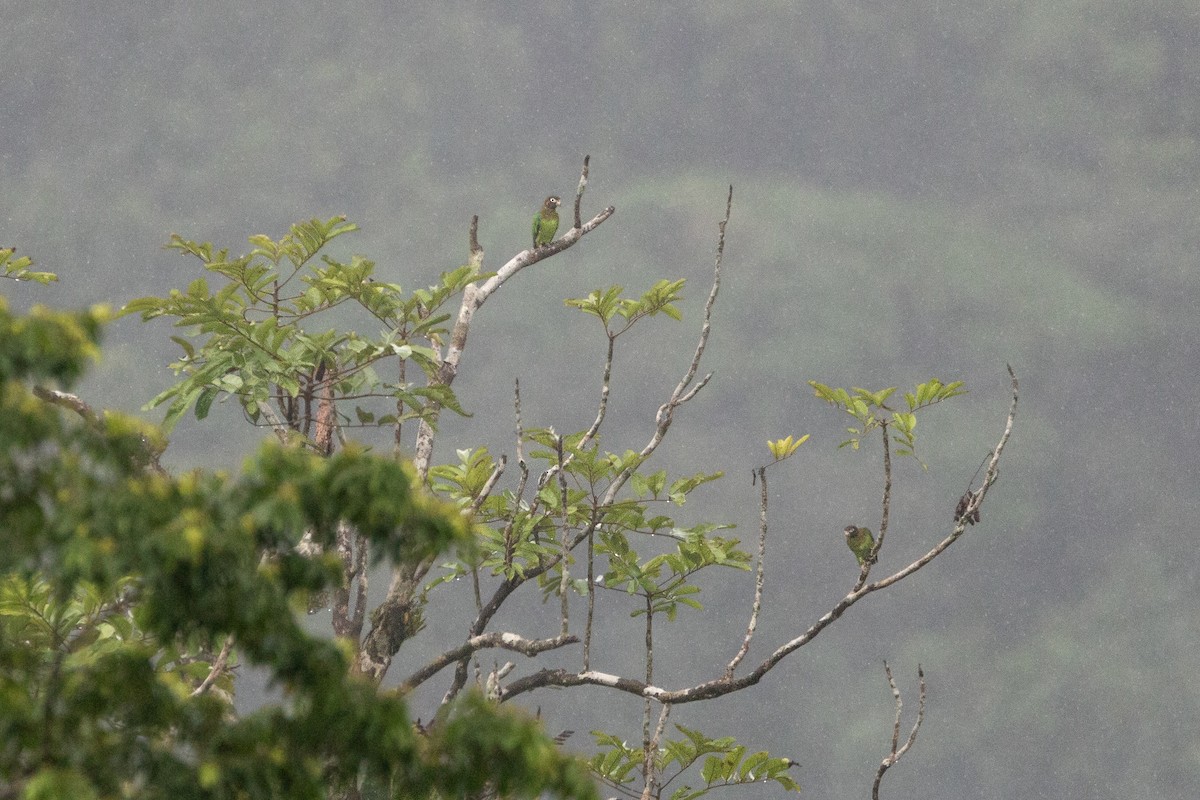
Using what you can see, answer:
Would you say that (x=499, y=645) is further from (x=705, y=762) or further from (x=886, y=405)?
(x=886, y=405)

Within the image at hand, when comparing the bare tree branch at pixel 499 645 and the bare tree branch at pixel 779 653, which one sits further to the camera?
the bare tree branch at pixel 499 645

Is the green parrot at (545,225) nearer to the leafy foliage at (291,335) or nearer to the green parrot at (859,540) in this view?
the leafy foliage at (291,335)

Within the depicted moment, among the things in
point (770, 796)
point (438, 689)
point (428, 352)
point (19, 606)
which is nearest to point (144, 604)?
point (19, 606)

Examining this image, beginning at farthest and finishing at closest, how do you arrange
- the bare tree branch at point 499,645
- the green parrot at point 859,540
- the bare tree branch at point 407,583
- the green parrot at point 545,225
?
the green parrot at point 545,225 → the bare tree branch at point 407,583 → the green parrot at point 859,540 → the bare tree branch at point 499,645

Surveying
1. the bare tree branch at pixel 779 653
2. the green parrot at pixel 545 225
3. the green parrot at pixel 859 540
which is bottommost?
the bare tree branch at pixel 779 653

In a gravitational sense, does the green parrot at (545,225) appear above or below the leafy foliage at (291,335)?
above

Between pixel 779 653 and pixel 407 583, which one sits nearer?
pixel 779 653

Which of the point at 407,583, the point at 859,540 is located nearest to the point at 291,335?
the point at 407,583

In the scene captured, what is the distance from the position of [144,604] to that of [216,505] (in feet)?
0.59

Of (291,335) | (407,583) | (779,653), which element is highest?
(291,335)

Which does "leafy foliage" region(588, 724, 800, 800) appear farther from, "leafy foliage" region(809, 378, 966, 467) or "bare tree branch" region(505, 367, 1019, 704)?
"leafy foliage" region(809, 378, 966, 467)

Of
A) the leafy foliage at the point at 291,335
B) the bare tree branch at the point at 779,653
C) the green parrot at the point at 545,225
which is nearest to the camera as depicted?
the bare tree branch at the point at 779,653

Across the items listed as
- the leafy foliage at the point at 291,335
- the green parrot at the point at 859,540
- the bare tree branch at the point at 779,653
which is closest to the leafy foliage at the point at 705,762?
the bare tree branch at the point at 779,653

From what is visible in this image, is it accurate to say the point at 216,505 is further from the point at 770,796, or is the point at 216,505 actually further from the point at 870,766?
the point at 770,796
